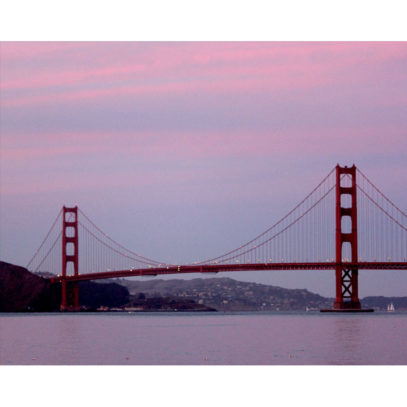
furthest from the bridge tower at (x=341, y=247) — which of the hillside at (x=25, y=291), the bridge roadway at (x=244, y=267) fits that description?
the hillside at (x=25, y=291)

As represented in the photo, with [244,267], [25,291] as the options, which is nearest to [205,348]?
[244,267]

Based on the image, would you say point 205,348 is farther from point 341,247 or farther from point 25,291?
point 25,291

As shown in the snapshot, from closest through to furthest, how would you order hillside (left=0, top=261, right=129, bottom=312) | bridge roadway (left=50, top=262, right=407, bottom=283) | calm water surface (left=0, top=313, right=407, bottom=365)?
1. calm water surface (left=0, top=313, right=407, bottom=365)
2. bridge roadway (left=50, top=262, right=407, bottom=283)
3. hillside (left=0, top=261, right=129, bottom=312)

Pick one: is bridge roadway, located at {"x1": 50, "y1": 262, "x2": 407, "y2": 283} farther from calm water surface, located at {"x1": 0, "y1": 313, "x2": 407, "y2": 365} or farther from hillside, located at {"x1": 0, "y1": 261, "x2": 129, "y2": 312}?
hillside, located at {"x1": 0, "y1": 261, "x2": 129, "y2": 312}

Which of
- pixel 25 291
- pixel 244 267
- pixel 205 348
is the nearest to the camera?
pixel 205 348

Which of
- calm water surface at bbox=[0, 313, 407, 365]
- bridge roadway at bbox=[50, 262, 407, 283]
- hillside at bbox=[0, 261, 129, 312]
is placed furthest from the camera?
hillside at bbox=[0, 261, 129, 312]

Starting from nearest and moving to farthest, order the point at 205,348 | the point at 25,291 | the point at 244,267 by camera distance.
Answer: the point at 205,348
the point at 244,267
the point at 25,291

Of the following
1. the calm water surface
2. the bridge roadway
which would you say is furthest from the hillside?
the calm water surface

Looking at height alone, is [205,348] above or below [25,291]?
below
